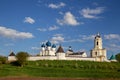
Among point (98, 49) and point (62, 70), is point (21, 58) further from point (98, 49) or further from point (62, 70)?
point (98, 49)

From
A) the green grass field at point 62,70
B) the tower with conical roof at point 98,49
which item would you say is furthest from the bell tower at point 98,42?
the green grass field at point 62,70

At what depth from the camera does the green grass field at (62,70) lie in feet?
184

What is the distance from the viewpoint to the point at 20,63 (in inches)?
3044

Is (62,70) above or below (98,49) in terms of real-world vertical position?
below

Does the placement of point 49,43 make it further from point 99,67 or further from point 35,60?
point 99,67

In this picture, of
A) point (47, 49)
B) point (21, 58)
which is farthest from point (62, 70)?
point (47, 49)

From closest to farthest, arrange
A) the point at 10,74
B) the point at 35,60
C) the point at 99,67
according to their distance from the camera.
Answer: the point at 10,74 → the point at 99,67 → the point at 35,60

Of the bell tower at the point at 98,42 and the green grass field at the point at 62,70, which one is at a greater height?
the bell tower at the point at 98,42

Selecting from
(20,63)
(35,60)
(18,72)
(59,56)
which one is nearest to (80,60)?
(59,56)

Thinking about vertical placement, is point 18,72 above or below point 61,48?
below

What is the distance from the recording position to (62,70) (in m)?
64.0

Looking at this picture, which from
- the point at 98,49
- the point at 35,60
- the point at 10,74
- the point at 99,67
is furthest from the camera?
the point at 98,49

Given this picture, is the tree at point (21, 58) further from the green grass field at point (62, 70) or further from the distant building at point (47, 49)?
the distant building at point (47, 49)

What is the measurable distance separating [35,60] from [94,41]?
2456 centimetres
